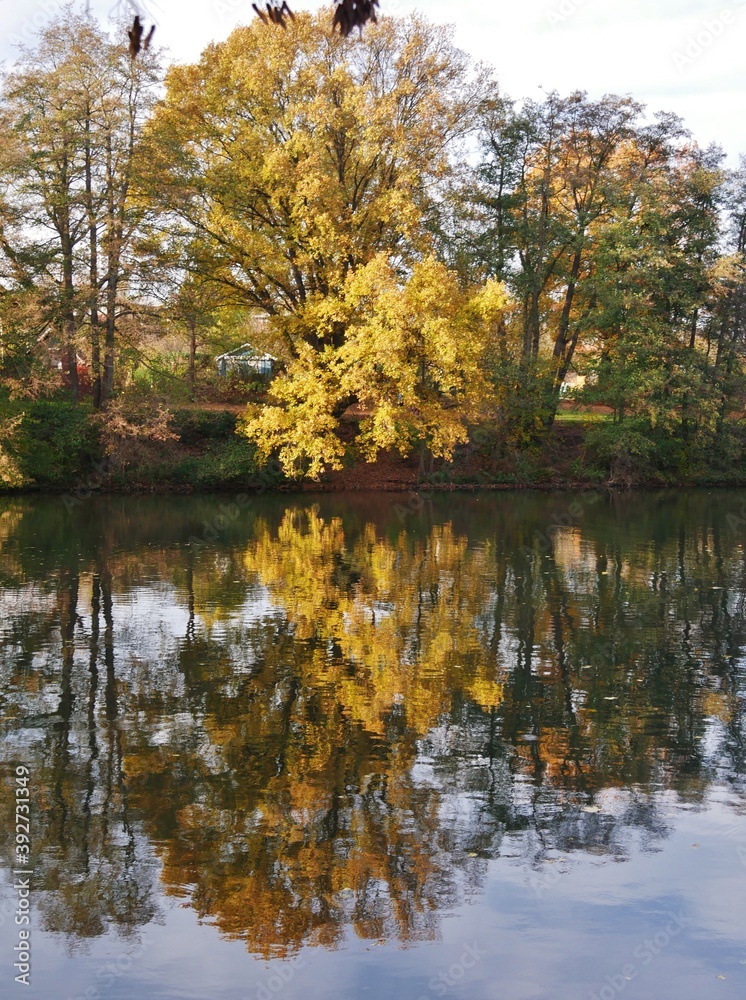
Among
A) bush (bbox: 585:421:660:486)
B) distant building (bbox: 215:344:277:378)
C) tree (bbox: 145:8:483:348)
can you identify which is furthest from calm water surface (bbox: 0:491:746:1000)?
distant building (bbox: 215:344:277:378)

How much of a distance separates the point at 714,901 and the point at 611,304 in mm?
39303

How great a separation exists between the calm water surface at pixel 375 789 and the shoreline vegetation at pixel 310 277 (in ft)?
63.4

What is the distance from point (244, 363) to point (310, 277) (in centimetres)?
1676

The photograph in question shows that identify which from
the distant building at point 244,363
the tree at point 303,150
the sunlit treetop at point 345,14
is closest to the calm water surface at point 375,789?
the sunlit treetop at point 345,14

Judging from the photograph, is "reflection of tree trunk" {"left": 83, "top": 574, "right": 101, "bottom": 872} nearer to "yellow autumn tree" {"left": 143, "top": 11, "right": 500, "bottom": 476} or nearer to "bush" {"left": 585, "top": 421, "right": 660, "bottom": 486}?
"yellow autumn tree" {"left": 143, "top": 11, "right": 500, "bottom": 476}

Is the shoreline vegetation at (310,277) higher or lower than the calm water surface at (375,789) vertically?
higher

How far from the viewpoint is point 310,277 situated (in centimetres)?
3962

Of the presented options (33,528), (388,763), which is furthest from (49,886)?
(33,528)

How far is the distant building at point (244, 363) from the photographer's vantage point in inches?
2078

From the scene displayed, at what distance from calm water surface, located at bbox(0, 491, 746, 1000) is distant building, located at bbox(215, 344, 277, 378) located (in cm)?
3592

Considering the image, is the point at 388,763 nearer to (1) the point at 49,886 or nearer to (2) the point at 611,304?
(1) the point at 49,886

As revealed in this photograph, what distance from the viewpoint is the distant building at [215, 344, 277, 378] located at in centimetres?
5278

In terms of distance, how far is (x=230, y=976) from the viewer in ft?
18.6

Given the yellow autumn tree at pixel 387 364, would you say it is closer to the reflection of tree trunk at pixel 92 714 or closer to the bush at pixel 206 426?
the bush at pixel 206 426
